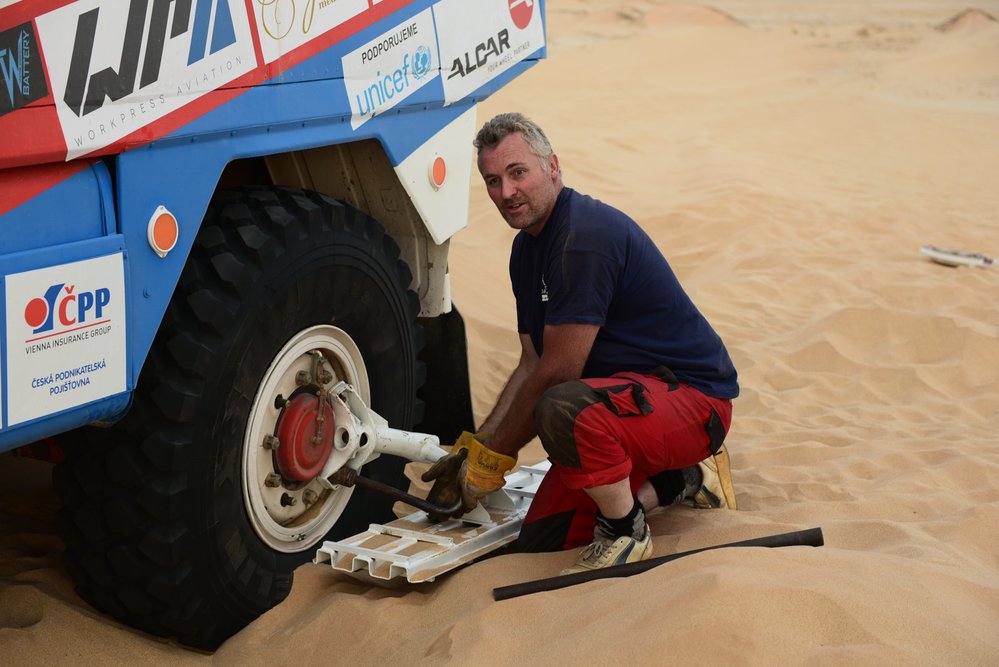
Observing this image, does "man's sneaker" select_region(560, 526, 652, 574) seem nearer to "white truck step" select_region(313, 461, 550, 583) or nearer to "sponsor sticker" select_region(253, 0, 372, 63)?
"white truck step" select_region(313, 461, 550, 583)

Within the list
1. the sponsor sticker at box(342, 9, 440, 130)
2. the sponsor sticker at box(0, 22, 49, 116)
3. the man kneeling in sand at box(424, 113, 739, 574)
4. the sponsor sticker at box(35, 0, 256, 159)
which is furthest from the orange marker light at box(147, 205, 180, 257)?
the man kneeling in sand at box(424, 113, 739, 574)

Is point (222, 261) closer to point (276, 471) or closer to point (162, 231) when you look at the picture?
point (162, 231)

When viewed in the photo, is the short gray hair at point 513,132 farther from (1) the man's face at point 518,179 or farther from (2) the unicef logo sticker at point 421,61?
(2) the unicef logo sticker at point 421,61

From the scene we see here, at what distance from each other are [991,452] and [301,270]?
3.09m

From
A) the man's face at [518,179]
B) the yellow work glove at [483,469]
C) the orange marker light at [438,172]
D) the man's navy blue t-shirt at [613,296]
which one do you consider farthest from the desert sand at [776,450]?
the orange marker light at [438,172]

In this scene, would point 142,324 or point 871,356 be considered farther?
point 871,356

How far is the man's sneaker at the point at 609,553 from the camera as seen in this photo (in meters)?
3.28

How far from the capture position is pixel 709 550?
3.04 metres

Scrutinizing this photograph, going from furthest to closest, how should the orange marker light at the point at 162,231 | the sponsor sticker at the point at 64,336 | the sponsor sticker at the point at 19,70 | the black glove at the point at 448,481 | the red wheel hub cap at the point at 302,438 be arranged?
the black glove at the point at 448,481 → the red wheel hub cap at the point at 302,438 → the orange marker light at the point at 162,231 → the sponsor sticker at the point at 64,336 → the sponsor sticker at the point at 19,70

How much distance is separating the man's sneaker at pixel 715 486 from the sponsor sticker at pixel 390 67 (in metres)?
1.61

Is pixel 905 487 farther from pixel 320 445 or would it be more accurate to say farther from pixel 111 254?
pixel 111 254

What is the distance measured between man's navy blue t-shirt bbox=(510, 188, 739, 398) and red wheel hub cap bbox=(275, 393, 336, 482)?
0.77m

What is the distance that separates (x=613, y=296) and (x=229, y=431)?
129 centimetres

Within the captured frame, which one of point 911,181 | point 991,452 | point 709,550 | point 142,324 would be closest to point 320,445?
point 142,324
